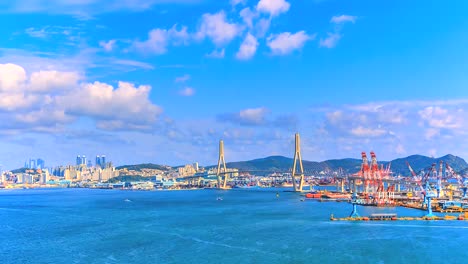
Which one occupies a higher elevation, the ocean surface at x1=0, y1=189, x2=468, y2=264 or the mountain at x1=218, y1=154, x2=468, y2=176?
the mountain at x1=218, y1=154, x2=468, y2=176

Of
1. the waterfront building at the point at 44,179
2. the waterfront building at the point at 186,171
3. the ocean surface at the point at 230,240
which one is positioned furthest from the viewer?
the waterfront building at the point at 44,179

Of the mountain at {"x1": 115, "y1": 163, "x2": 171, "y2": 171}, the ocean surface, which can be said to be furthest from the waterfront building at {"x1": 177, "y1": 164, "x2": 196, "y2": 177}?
the ocean surface

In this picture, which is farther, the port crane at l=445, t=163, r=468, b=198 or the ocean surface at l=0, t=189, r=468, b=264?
the port crane at l=445, t=163, r=468, b=198

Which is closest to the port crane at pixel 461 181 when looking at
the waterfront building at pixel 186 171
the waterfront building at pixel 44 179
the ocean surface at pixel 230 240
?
the ocean surface at pixel 230 240

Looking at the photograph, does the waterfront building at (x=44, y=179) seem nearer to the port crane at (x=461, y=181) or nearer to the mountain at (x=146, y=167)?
the mountain at (x=146, y=167)

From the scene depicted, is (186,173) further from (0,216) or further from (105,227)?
(105,227)

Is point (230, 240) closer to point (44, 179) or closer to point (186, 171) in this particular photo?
point (186, 171)

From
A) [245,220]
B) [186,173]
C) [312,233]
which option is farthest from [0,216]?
[186,173]

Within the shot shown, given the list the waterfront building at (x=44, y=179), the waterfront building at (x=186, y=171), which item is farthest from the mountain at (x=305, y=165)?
the waterfront building at (x=44, y=179)

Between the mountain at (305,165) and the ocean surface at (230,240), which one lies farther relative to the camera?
the mountain at (305,165)

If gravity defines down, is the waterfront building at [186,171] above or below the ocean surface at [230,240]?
above

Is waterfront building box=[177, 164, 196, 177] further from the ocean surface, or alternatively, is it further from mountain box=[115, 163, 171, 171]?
the ocean surface

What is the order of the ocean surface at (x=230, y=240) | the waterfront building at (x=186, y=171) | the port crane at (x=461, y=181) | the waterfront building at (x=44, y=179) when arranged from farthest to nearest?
the waterfront building at (x=44, y=179)
the waterfront building at (x=186, y=171)
the port crane at (x=461, y=181)
the ocean surface at (x=230, y=240)
